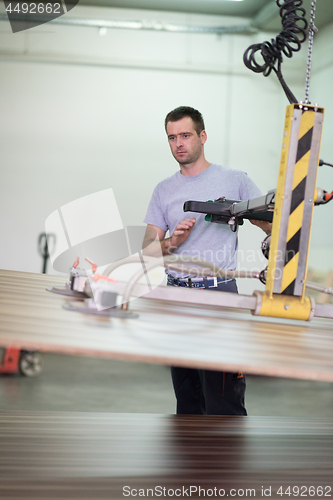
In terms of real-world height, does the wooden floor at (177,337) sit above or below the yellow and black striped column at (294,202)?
below

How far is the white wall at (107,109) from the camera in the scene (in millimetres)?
5566

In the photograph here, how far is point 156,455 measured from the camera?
3.48 ft

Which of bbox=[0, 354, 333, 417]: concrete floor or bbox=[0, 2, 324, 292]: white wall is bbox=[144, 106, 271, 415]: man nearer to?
bbox=[0, 354, 333, 417]: concrete floor

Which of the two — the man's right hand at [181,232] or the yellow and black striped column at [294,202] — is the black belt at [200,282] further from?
the yellow and black striped column at [294,202]

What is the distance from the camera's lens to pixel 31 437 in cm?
112

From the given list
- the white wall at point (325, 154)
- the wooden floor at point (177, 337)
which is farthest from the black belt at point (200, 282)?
the white wall at point (325, 154)

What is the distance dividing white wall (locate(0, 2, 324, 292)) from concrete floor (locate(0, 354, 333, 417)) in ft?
5.73

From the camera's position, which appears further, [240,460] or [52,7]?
[52,7]

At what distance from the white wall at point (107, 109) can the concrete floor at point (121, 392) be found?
1.75m

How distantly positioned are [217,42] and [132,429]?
560cm

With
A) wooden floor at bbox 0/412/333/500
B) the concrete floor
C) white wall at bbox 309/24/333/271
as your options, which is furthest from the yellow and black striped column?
white wall at bbox 309/24/333/271

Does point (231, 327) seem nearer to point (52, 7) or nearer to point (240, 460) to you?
point (240, 460)

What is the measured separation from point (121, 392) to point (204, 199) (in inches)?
88.8

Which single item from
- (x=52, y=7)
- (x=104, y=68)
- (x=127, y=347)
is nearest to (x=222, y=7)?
(x=104, y=68)
